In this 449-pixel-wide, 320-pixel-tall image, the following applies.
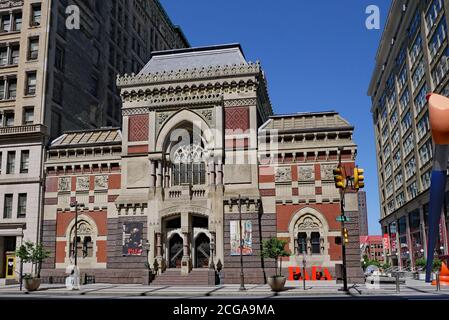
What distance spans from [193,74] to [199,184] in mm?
10011

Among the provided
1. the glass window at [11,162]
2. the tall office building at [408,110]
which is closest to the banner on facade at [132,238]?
the glass window at [11,162]

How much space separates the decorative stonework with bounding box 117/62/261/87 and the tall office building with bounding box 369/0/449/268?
67.3 feet

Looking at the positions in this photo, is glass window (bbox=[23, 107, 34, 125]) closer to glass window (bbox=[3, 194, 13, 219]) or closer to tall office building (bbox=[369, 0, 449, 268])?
glass window (bbox=[3, 194, 13, 219])

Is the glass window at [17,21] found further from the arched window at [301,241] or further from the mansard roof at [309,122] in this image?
the arched window at [301,241]

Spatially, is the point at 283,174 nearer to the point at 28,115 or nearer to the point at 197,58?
the point at 197,58

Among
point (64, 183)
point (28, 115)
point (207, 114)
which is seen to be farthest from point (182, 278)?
point (28, 115)

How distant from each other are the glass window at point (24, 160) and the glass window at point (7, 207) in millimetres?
2739

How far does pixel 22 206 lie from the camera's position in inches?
1651

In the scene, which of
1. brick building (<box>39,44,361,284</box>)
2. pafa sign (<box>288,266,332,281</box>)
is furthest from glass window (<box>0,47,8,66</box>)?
pafa sign (<box>288,266,332,281</box>)

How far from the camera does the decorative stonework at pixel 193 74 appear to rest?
128 feet

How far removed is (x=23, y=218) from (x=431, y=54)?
46627mm

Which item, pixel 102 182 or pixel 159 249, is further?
pixel 102 182

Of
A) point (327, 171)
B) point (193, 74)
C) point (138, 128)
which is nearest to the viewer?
point (327, 171)

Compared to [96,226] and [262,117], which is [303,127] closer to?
[262,117]
